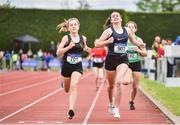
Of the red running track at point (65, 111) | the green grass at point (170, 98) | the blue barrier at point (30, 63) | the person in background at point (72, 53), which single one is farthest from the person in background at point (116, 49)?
the blue barrier at point (30, 63)

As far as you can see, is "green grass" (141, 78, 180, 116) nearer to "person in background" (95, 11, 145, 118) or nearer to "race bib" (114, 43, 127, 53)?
"person in background" (95, 11, 145, 118)

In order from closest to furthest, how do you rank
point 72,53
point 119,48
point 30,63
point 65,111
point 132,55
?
point 72,53, point 119,48, point 65,111, point 132,55, point 30,63

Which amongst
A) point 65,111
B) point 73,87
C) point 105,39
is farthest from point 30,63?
point 73,87

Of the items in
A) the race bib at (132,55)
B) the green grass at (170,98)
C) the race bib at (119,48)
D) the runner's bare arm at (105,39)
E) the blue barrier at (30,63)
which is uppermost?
the runner's bare arm at (105,39)

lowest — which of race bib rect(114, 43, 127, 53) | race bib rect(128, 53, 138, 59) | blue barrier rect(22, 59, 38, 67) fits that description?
blue barrier rect(22, 59, 38, 67)

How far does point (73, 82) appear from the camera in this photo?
14.6 meters

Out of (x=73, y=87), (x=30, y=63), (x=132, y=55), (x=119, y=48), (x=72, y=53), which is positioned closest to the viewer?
(x=73, y=87)

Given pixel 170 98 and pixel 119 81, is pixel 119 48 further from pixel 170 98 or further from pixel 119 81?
pixel 170 98

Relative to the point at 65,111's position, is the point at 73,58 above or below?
above

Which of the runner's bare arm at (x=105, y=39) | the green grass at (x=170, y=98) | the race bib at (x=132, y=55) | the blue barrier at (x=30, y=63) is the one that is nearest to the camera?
the runner's bare arm at (x=105, y=39)

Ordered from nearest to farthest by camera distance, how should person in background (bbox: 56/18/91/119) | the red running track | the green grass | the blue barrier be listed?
the red running track, person in background (bbox: 56/18/91/119), the green grass, the blue barrier

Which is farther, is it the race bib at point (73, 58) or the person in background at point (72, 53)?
the race bib at point (73, 58)

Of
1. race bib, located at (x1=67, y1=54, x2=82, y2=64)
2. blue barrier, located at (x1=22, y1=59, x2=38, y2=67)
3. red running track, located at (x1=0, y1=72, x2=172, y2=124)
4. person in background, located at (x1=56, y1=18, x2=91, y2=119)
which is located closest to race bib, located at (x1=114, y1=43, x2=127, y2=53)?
person in background, located at (x1=56, y1=18, x2=91, y2=119)

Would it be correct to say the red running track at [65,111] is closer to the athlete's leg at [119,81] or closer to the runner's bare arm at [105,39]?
the athlete's leg at [119,81]
